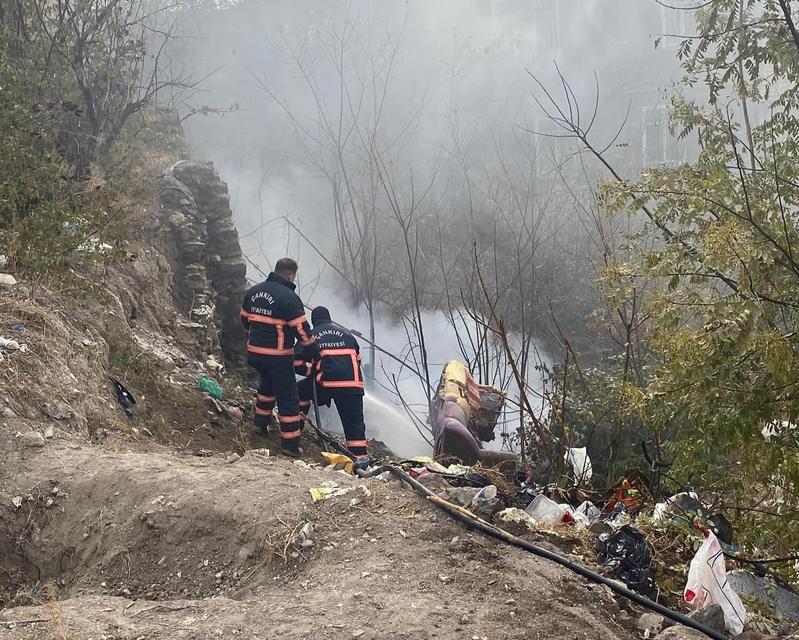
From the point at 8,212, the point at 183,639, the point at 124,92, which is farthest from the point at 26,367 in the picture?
the point at 124,92

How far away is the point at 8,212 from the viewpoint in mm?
6816

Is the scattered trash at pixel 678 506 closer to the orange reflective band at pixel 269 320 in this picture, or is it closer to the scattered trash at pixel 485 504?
the scattered trash at pixel 485 504

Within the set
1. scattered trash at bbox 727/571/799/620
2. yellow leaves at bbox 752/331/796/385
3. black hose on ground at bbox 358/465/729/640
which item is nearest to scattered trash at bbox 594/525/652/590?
black hose on ground at bbox 358/465/729/640

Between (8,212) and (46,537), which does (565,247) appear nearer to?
(8,212)

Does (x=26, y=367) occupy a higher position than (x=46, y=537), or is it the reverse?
(x=26, y=367)

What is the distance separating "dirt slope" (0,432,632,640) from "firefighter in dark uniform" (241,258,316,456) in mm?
2395

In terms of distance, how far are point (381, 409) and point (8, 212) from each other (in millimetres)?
7574

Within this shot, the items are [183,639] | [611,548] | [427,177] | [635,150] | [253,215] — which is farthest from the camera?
[635,150]

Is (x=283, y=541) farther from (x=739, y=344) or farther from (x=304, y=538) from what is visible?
(x=739, y=344)

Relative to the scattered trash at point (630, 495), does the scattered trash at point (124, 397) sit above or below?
above

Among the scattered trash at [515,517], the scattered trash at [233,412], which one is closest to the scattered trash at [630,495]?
the scattered trash at [515,517]

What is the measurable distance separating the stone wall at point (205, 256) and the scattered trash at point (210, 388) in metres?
1.79

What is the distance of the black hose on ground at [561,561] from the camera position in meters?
3.13

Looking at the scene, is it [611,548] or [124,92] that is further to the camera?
[124,92]
